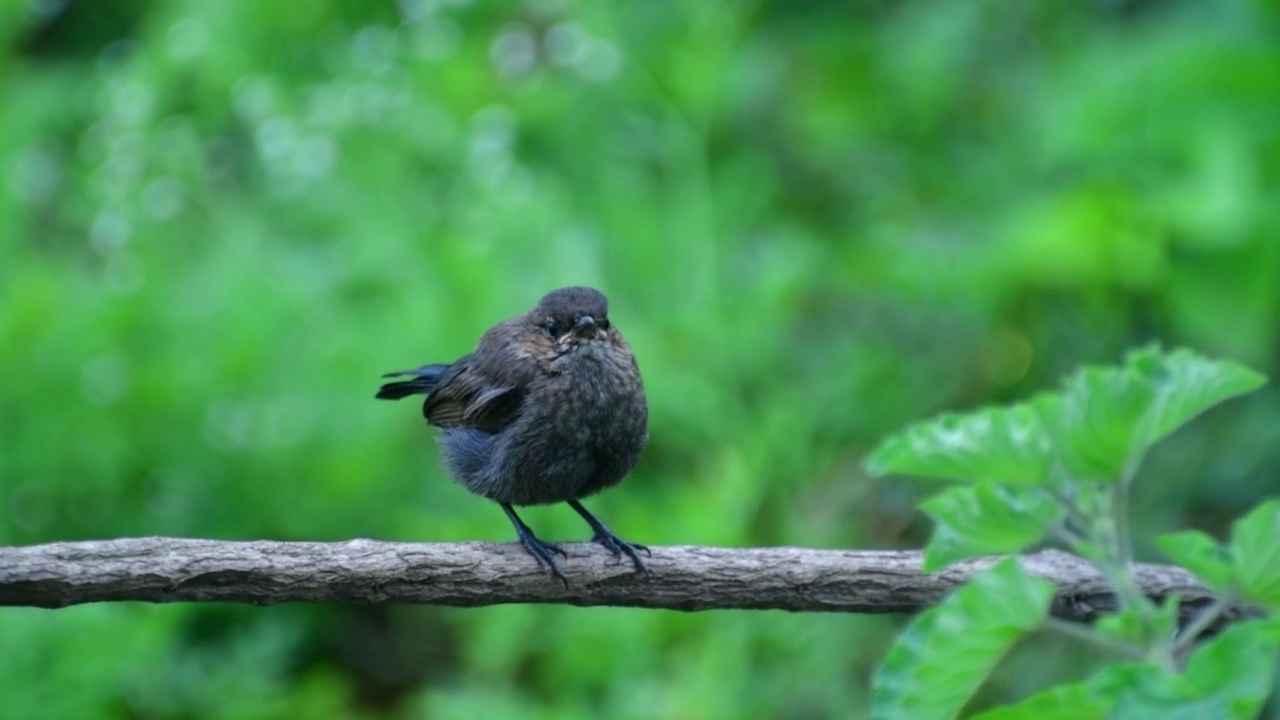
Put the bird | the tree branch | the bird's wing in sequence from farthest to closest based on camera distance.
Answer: the bird's wing < the bird < the tree branch

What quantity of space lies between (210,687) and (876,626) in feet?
7.37

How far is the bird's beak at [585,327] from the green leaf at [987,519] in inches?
80.4

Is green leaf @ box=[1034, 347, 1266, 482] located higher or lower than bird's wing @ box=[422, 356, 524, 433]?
lower

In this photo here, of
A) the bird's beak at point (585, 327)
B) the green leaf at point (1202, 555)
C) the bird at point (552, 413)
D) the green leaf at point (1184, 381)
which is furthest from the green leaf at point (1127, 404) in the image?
the bird's beak at point (585, 327)

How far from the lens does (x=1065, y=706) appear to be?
1472 millimetres

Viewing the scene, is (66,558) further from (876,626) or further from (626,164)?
(626,164)

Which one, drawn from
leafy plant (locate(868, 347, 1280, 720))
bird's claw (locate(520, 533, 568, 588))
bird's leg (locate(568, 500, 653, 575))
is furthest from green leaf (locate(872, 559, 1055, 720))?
bird's claw (locate(520, 533, 568, 588))

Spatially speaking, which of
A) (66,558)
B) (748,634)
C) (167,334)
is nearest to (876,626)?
(748,634)

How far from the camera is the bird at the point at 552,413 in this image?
354cm

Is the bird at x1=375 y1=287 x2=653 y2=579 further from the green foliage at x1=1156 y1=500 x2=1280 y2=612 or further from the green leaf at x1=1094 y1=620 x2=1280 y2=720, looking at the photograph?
the green leaf at x1=1094 y1=620 x2=1280 y2=720

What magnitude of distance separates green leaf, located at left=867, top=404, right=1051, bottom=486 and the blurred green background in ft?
8.66

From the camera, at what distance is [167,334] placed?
16.4ft

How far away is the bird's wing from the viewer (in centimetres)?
369

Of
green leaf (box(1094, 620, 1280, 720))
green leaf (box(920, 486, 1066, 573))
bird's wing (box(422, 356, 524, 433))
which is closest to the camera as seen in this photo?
green leaf (box(1094, 620, 1280, 720))
